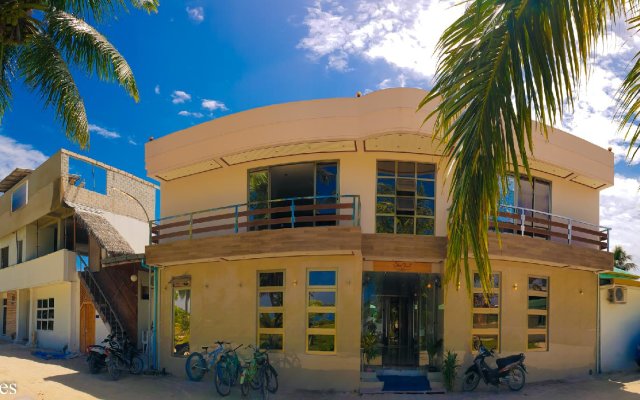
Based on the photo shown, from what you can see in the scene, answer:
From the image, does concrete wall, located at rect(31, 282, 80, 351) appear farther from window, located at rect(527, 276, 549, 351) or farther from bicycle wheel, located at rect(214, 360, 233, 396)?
window, located at rect(527, 276, 549, 351)

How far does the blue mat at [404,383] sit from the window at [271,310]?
8.65 feet

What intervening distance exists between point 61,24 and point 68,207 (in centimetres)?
1139

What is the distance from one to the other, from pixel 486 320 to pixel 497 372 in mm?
1471

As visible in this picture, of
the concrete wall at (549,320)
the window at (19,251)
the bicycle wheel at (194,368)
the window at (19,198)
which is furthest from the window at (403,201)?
the window at (19,251)

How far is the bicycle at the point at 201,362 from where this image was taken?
13.6 m

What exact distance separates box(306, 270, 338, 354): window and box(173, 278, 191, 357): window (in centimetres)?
380

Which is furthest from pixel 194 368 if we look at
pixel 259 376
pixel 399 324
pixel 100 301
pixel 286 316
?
pixel 100 301

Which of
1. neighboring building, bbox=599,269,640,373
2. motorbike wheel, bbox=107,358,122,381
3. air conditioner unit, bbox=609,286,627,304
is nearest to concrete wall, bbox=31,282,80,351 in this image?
motorbike wheel, bbox=107,358,122,381

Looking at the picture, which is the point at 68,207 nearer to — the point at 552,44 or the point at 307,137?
the point at 307,137

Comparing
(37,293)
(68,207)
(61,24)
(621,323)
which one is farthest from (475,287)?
(37,293)

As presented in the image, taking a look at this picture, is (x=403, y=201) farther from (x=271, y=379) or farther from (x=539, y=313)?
(x=271, y=379)

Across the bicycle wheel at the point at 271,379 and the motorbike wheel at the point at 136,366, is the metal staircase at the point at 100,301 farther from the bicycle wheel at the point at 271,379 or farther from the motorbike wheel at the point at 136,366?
the bicycle wheel at the point at 271,379

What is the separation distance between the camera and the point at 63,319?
22.3m

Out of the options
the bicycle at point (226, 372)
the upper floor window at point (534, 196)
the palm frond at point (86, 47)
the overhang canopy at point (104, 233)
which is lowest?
the bicycle at point (226, 372)
